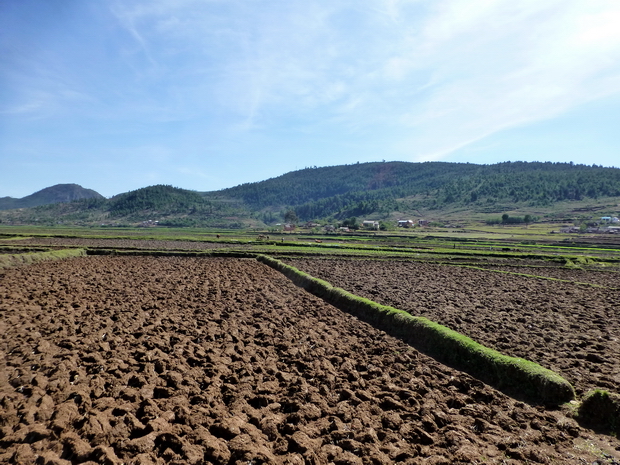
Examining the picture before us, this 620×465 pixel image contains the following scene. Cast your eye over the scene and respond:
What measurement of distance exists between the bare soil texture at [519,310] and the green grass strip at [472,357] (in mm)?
782

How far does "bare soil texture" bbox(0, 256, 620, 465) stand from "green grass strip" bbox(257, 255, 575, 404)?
0.61 meters

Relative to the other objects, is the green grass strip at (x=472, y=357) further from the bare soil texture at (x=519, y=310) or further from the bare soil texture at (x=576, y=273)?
the bare soil texture at (x=576, y=273)

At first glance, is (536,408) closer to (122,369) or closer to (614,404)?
(614,404)

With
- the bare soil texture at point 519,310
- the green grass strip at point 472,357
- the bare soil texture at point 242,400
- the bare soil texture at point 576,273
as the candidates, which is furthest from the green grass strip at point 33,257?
the bare soil texture at point 576,273

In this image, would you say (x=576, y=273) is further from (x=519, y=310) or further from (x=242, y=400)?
(x=242, y=400)

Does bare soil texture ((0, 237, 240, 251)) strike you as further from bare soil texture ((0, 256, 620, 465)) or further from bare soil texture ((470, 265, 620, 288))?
bare soil texture ((470, 265, 620, 288))

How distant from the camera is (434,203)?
199m

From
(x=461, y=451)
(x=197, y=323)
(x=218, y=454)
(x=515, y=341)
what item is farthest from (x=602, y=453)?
(x=197, y=323)

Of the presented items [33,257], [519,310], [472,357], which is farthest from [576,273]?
[33,257]

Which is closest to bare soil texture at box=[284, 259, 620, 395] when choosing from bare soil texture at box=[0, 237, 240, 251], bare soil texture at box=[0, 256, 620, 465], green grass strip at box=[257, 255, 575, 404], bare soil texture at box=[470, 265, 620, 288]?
bare soil texture at box=[470, 265, 620, 288]

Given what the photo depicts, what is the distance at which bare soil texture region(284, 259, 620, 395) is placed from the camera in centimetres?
1083

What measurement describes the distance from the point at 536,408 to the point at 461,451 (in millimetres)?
3036

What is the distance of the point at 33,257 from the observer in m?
30.3

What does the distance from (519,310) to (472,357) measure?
302 inches
